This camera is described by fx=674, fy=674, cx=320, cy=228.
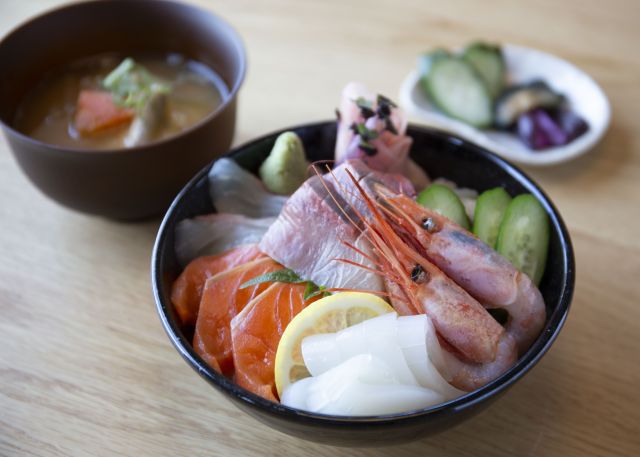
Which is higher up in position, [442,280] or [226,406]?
[442,280]

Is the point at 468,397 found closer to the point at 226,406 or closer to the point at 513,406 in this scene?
the point at 513,406

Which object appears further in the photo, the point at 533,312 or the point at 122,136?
the point at 122,136

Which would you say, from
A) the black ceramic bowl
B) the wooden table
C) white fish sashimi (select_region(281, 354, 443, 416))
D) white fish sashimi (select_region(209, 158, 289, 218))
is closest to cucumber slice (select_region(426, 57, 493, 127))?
the wooden table

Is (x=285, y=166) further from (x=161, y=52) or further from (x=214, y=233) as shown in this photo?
(x=161, y=52)

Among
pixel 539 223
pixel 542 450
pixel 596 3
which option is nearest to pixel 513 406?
pixel 542 450

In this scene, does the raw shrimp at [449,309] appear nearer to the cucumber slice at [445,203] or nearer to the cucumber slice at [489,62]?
the cucumber slice at [445,203]

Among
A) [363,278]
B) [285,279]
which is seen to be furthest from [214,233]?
[363,278]

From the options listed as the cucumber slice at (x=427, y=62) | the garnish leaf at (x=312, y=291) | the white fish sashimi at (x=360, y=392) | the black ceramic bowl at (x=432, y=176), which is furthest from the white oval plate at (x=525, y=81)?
the white fish sashimi at (x=360, y=392)
